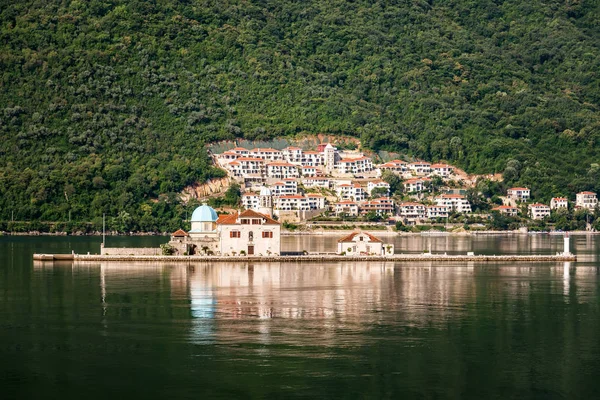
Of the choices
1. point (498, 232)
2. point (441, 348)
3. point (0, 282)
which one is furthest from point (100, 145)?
point (441, 348)

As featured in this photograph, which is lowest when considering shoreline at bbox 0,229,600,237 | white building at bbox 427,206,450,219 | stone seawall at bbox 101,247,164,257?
stone seawall at bbox 101,247,164,257

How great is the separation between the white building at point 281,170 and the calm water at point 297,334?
8802 centimetres

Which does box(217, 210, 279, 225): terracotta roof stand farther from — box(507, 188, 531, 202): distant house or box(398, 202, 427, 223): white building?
box(507, 188, 531, 202): distant house

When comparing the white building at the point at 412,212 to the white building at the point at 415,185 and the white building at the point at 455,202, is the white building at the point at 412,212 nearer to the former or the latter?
the white building at the point at 455,202

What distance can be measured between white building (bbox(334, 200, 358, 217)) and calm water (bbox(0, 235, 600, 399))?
7653 cm

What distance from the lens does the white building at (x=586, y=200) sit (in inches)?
6393

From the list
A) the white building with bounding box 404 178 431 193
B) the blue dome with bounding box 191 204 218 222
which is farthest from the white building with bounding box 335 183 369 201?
the blue dome with bounding box 191 204 218 222

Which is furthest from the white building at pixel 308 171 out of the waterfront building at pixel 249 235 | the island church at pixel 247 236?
the waterfront building at pixel 249 235

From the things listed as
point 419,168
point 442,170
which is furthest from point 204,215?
point 419,168

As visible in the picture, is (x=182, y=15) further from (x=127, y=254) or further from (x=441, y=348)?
(x=441, y=348)

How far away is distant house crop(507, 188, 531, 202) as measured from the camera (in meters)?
162

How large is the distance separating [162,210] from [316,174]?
91.4 feet

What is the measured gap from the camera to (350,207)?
153375 mm

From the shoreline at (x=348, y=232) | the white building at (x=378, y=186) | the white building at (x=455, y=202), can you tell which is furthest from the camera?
the white building at (x=378, y=186)
